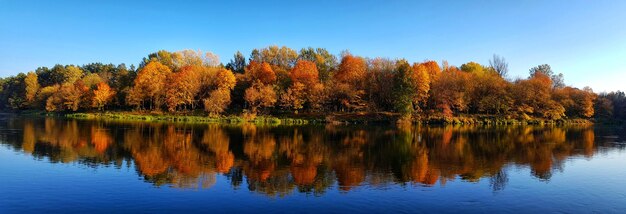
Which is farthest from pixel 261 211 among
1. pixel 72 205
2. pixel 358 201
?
pixel 72 205

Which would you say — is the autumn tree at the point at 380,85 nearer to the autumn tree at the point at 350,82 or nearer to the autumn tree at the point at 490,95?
the autumn tree at the point at 350,82

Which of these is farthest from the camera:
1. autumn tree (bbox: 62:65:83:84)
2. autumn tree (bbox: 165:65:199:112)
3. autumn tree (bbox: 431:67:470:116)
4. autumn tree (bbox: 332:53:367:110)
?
autumn tree (bbox: 62:65:83:84)

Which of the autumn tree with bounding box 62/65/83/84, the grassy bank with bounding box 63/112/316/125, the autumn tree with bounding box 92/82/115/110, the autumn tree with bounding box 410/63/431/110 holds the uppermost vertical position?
the autumn tree with bounding box 62/65/83/84

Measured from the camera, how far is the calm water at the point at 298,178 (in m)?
14.9

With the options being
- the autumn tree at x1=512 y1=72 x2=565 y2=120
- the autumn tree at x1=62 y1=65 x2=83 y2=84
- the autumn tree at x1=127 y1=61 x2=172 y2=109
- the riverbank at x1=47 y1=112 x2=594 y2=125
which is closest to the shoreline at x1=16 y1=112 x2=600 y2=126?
the riverbank at x1=47 y1=112 x2=594 y2=125

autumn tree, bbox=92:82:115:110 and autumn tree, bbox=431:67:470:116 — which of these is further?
autumn tree, bbox=92:82:115:110

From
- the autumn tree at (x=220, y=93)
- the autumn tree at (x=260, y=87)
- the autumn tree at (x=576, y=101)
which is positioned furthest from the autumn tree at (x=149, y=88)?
the autumn tree at (x=576, y=101)

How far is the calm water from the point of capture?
48.9 ft

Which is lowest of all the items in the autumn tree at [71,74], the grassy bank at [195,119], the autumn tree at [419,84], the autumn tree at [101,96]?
the grassy bank at [195,119]

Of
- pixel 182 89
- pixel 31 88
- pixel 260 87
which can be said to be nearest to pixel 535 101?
pixel 260 87

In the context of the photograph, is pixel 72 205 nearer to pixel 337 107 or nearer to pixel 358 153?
pixel 358 153

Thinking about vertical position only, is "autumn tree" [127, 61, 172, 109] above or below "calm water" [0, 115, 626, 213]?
above

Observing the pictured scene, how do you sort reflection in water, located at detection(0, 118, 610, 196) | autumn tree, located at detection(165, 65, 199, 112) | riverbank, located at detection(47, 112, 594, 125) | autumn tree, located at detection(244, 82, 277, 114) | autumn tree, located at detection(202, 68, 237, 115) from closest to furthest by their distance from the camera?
reflection in water, located at detection(0, 118, 610, 196) → riverbank, located at detection(47, 112, 594, 125) → autumn tree, located at detection(202, 68, 237, 115) → autumn tree, located at detection(244, 82, 277, 114) → autumn tree, located at detection(165, 65, 199, 112)

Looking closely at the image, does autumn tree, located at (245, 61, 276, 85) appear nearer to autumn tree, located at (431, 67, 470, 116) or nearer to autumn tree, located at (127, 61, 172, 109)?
autumn tree, located at (127, 61, 172, 109)
